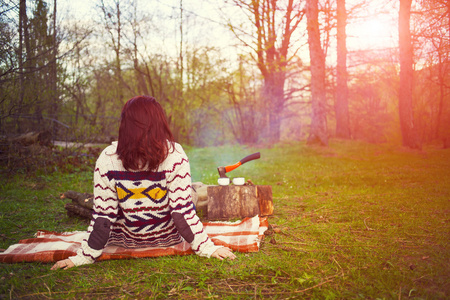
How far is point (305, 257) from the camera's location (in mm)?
2729

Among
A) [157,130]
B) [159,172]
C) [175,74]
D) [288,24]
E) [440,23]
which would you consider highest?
[288,24]

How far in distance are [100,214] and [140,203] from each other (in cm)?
33

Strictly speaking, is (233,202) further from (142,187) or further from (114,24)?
(114,24)

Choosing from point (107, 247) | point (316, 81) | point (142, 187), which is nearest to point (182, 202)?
point (142, 187)

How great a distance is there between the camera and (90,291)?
2.20 metres

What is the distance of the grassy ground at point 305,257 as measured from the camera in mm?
2168

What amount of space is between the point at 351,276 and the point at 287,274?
47 cm

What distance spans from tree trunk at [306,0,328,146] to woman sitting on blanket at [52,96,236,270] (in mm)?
8489

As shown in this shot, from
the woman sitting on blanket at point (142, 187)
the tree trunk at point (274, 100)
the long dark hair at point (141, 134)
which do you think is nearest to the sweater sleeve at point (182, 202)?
the woman sitting on blanket at point (142, 187)

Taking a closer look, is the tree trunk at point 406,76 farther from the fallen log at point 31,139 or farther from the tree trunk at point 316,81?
the fallen log at point 31,139

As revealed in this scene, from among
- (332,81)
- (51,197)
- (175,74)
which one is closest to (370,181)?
(51,197)

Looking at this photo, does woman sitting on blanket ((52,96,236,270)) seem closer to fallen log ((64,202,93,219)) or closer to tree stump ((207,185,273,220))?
tree stump ((207,185,273,220))

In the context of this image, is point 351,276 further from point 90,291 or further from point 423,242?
point 90,291

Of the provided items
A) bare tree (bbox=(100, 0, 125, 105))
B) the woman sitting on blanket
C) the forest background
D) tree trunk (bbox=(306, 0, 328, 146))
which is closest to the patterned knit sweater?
the woman sitting on blanket
